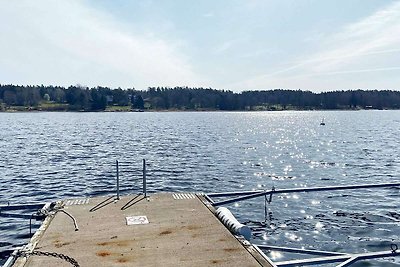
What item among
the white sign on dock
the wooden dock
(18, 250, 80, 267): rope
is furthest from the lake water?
(18, 250, 80, 267): rope

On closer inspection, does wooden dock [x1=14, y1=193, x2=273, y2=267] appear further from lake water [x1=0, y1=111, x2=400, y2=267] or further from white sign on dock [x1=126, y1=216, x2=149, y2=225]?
lake water [x1=0, y1=111, x2=400, y2=267]

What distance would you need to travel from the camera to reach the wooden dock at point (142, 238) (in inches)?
304

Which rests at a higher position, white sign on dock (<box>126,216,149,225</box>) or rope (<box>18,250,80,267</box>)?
rope (<box>18,250,80,267</box>)

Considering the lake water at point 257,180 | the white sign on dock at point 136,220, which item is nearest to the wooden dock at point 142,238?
the white sign on dock at point 136,220

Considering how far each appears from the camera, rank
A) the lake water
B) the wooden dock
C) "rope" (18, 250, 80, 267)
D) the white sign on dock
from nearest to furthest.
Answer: "rope" (18, 250, 80, 267) < the wooden dock < the white sign on dock < the lake water

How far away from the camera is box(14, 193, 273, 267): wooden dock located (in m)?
7.71

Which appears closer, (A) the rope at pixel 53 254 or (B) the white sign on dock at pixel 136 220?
(A) the rope at pixel 53 254

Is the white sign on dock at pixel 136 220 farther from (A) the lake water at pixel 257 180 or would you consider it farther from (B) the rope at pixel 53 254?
(A) the lake water at pixel 257 180

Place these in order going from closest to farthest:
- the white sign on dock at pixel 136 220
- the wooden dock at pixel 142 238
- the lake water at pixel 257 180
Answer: the wooden dock at pixel 142 238 → the white sign on dock at pixel 136 220 → the lake water at pixel 257 180

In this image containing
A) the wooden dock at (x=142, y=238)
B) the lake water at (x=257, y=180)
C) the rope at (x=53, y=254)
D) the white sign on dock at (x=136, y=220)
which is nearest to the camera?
the rope at (x=53, y=254)

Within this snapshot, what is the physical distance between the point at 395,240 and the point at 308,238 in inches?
138

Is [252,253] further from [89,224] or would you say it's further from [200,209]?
[89,224]

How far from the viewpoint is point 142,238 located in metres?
9.04

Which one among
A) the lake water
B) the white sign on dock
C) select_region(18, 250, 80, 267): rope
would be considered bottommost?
the lake water
